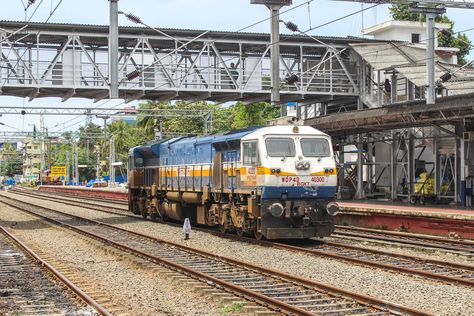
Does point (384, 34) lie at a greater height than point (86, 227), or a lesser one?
greater

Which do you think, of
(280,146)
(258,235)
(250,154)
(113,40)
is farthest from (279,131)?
(113,40)

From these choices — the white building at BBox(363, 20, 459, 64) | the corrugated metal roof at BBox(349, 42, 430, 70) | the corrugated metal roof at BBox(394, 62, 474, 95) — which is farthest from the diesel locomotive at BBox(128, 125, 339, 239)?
the white building at BBox(363, 20, 459, 64)

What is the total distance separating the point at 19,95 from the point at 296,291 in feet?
79.1

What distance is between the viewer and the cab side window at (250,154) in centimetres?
1805

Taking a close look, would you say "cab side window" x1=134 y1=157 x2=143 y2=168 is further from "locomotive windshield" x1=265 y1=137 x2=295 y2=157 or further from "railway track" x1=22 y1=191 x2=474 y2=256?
"locomotive windshield" x1=265 y1=137 x2=295 y2=157

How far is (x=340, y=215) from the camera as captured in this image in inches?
1060

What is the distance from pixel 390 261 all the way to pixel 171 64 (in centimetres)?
1977

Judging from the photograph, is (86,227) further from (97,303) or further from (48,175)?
(48,175)

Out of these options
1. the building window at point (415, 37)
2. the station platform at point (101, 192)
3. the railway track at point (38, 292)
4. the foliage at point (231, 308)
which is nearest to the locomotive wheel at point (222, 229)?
the railway track at point (38, 292)

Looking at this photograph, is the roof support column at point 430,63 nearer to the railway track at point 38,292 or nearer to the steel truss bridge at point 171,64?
the steel truss bridge at point 171,64

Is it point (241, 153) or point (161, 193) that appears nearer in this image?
point (241, 153)

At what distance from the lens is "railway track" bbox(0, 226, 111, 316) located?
10031 mm

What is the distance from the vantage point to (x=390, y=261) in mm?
14711

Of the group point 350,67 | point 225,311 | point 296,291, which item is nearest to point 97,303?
point 225,311
